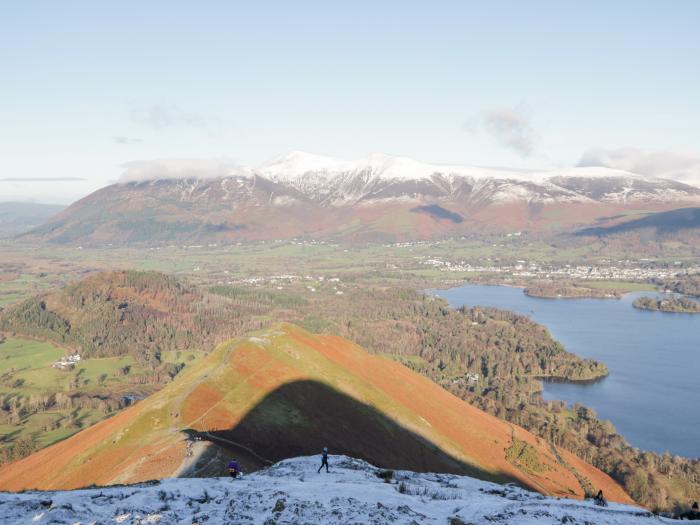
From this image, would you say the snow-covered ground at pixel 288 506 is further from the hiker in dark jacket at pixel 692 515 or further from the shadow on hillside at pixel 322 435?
the shadow on hillside at pixel 322 435

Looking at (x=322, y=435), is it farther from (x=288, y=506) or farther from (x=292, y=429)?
(x=288, y=506)

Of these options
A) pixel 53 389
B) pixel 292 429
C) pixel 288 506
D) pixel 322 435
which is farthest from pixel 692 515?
pixel 53 389

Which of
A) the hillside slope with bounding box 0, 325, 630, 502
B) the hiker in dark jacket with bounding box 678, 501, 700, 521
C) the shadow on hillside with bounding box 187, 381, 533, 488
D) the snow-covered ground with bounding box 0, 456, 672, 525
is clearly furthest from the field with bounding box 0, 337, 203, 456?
the hiker in dark jacket with bounding box 678, 501, 700, 521

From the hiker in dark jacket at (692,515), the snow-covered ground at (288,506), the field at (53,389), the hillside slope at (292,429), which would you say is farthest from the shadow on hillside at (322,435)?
the field at (53,389)

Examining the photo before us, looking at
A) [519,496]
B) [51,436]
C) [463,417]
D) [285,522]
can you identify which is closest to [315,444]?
[519,496]

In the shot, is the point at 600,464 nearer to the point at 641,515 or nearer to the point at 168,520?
the point at 641,515

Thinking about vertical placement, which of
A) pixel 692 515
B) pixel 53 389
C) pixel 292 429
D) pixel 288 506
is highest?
pixel 288 506
